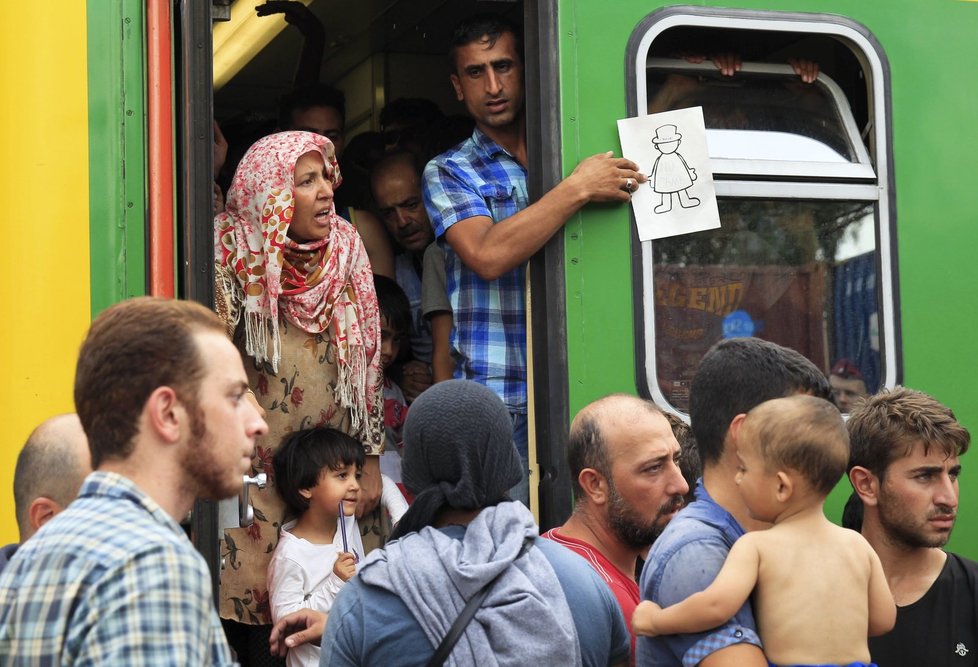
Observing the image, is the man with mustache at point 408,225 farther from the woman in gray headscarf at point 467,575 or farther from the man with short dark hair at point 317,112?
the woman in gray headscarf at point 467,575

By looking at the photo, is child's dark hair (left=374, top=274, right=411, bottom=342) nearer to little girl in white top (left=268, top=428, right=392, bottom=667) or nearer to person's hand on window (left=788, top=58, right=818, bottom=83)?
little girl in white top (left=268, top=428, right=392, bottom=667)

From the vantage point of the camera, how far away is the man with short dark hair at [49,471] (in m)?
2.74

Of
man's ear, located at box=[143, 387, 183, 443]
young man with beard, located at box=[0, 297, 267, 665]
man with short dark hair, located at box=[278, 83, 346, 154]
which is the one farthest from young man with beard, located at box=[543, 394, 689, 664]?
man with short dark hair, located at box=[278, 83, 346, 154]

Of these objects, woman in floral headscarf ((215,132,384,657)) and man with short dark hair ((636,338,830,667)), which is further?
woman in floral headscarf ((215,132,384,657))

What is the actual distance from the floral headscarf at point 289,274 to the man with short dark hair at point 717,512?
149cm

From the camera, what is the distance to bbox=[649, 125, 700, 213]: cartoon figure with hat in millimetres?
3686

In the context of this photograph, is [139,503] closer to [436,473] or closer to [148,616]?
[148,616]

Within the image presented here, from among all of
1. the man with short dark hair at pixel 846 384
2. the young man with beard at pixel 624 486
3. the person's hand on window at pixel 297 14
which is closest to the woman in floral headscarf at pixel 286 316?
the young man with beard at pixel 624 486

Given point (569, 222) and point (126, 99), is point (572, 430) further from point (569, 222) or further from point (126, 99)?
point (126, 99)

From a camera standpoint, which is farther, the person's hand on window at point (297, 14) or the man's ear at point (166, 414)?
the person's hand on window at point (297, 14)

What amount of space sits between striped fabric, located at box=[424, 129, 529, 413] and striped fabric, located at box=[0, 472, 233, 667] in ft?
7.52

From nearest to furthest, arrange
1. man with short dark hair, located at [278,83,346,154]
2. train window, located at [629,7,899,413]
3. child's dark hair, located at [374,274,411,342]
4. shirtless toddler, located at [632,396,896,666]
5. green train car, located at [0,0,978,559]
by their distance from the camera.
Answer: shirtless toddler, located at [632,396,896,666], green train car, located at [0,0,978,559], train window, located at [629,7,899,413], child's dark hair, located at [374,274,411,342], man with short dark hair, located at [278,83,346,154]

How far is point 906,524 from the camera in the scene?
3328 millimetres

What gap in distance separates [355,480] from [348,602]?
1.57 meters
